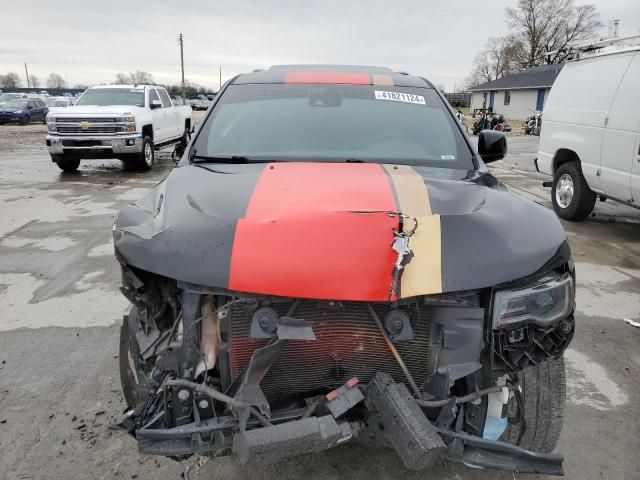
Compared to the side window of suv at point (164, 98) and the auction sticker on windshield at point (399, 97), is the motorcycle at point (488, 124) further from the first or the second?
the auction sticker on windshield at point (399, 97)

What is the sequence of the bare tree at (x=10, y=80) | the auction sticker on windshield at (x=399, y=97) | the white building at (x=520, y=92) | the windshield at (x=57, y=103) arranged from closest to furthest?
the auction sticker on windshield at (x=399, y=97) < the windshield at (x=57, y=103) < the white building at (x=520, y=92) < the bare tree at (x=10, y=80)

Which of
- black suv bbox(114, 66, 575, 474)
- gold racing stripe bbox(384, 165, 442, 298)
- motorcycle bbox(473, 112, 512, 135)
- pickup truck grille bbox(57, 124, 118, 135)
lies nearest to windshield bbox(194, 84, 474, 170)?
black suv bbox(114, 66, 575, 474)

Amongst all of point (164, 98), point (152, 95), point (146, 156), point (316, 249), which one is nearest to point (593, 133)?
point (316, 249)

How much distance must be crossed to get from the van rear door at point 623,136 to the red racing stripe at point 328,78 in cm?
374

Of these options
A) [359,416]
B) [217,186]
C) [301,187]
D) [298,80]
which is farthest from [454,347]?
[298,80]

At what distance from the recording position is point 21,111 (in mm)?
27422

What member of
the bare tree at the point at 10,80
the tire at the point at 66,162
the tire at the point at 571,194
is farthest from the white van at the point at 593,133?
the bare tree at the point at 10,80

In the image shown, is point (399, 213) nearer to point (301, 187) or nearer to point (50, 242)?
point (301, 187)

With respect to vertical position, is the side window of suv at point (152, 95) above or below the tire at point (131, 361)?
above

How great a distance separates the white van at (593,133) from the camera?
5832 mm

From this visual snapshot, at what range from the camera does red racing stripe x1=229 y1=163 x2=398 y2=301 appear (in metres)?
1.70

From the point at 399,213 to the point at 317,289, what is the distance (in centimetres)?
43

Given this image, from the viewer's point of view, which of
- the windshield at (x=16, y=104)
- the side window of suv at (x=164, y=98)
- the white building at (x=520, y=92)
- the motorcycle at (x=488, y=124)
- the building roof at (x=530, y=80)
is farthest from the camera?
the white building at (x=520, y=92)

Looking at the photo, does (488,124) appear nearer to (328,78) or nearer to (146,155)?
(146,155)
